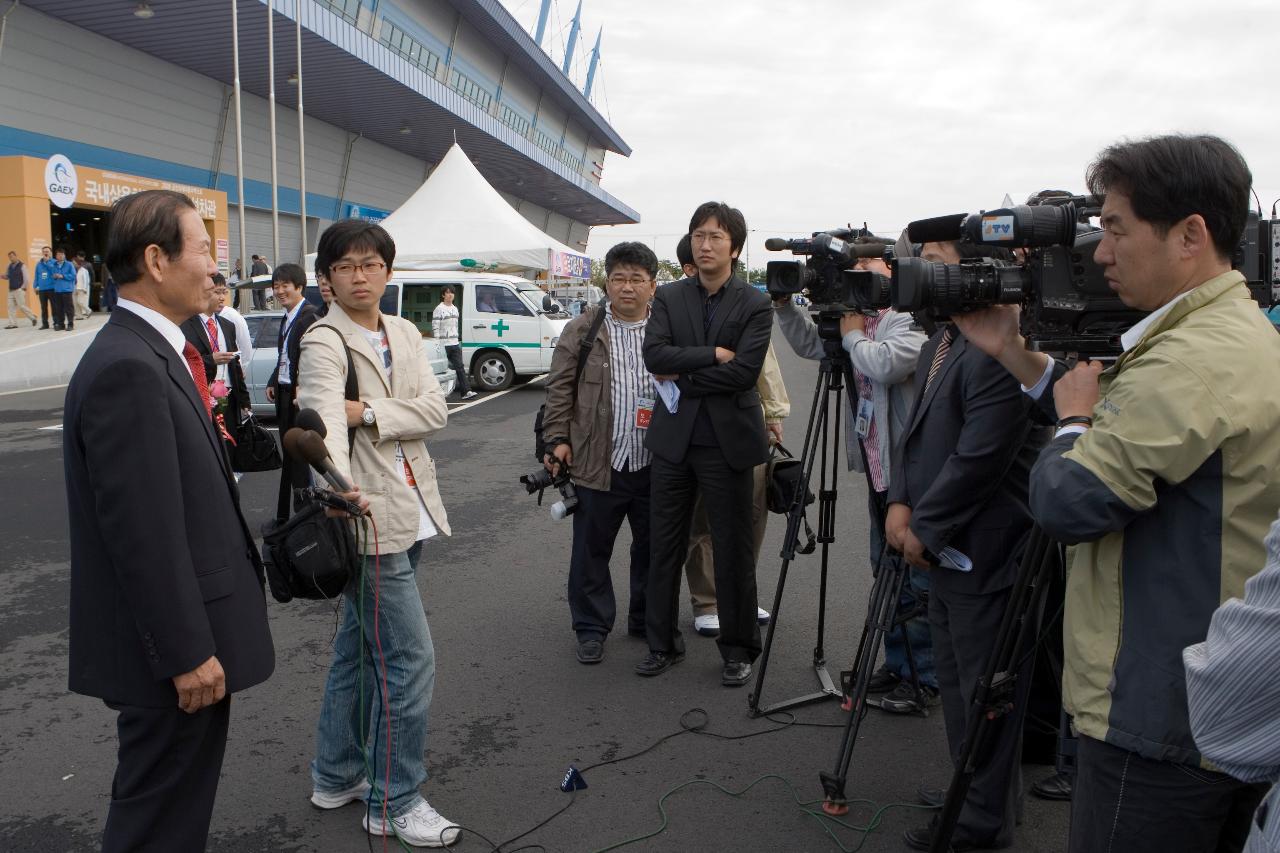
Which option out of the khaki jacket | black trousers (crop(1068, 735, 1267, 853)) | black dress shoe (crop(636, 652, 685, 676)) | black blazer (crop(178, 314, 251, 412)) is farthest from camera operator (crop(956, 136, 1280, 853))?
black blazer (crop(178, 314, 251, 412))

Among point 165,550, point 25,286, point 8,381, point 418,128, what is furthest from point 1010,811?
point 418,128

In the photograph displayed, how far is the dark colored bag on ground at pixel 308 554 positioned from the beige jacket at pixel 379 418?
8.8 inches

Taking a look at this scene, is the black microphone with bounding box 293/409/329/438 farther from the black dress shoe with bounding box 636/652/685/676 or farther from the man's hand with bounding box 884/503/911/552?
the black dress shoe with bounding box 636/652/685/676

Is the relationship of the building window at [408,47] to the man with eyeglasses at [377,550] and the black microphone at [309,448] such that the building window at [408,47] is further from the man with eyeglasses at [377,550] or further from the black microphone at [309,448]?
the black microphone at [309,448]

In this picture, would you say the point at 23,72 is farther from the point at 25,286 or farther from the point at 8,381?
the point at 8,381

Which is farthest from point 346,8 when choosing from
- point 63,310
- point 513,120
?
point 513,120

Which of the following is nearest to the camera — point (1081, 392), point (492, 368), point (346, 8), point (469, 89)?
point (1081, 392)

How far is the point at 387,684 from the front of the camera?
3139 millimetres

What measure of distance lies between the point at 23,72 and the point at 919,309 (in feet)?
81.8

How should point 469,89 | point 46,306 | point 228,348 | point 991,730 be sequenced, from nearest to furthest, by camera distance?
1. point 991,730
2. point 228,348
3. point 46,306
4. point 469,89

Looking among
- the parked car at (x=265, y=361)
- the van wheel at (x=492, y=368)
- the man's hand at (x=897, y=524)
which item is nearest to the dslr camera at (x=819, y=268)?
the man's hand at (x=897, y=524)

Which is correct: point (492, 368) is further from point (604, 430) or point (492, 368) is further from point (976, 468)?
point (976, 468)

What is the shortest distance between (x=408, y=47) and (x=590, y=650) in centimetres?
3552

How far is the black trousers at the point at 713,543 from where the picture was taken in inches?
171
